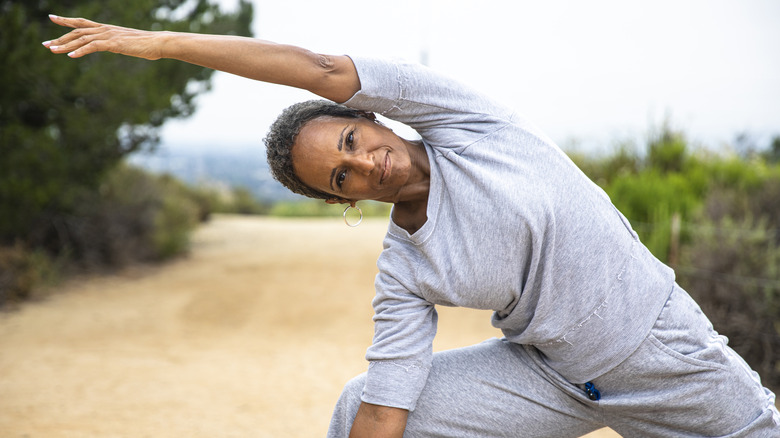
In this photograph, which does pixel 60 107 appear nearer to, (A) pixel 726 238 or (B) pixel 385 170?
(B) pixel 385 170

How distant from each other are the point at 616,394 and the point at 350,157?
3.05ft

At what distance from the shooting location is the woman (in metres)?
1.60

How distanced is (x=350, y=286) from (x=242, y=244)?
2.71m

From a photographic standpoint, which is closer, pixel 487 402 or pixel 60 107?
pixel 487 402

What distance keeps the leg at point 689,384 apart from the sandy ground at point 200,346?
1.86 m

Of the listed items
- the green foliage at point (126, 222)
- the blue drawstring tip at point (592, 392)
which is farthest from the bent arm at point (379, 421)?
the green foliage at point (126, 222)

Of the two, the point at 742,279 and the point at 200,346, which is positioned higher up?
the point at 742,279

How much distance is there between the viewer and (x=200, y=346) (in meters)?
5.07

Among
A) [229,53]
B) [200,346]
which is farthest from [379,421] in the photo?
[200,346]

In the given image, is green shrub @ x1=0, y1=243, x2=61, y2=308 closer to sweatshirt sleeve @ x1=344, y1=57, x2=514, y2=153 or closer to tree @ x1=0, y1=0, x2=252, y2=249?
tree @ x1=0, y1=0, x2=252, y2=249

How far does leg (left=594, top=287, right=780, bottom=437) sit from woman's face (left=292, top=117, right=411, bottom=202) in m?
0.75

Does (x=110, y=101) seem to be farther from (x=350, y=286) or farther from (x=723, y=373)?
(x=723, y=373)

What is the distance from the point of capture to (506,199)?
5.21ft

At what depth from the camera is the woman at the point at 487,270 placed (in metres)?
1.60
